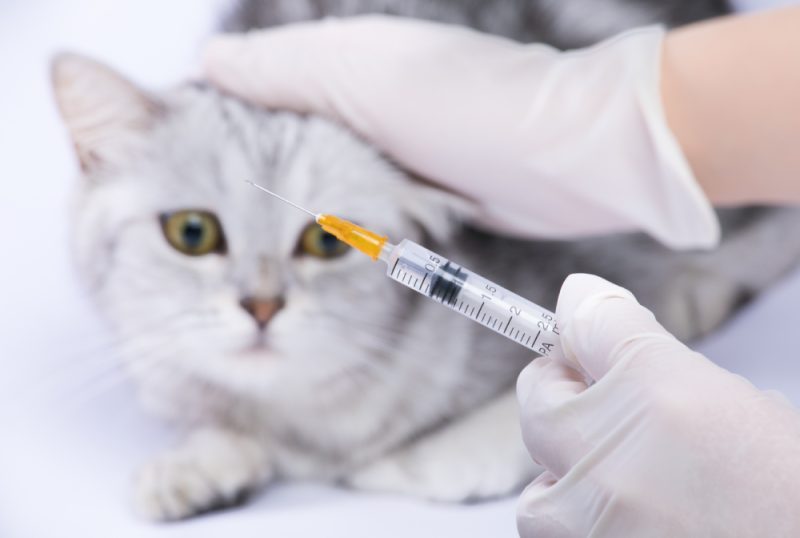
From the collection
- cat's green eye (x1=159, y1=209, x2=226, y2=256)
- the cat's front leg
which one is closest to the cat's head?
cat's green eye (x1=159, y1=209, x2=226, y2=256)

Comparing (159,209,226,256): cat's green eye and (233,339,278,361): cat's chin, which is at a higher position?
(159,209,226,256): cat's green eye

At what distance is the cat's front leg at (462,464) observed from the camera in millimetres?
1084

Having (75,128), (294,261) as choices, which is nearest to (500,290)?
(294,261)

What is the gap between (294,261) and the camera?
1.06 meters

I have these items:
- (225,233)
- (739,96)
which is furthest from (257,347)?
(739,96)

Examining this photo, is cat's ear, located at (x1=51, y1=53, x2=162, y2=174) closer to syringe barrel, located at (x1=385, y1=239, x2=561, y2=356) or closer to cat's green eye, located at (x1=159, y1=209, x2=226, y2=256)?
cat's green eye, located at (x1=159, y1=209, x2=226, y2=256)

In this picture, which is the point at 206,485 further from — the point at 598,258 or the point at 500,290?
the point at 598,258

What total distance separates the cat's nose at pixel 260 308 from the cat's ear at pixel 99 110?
11.1 inches

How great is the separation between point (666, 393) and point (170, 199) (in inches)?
26.2

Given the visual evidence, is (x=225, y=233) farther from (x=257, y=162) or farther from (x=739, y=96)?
(x=739, y=96)

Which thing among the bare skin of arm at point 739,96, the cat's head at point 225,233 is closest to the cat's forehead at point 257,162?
the cat's head at point 225,233

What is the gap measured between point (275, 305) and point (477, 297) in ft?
0.94

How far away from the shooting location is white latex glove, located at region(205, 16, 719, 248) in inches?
42.6

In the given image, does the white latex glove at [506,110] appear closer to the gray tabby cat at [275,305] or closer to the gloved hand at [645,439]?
the gray tabby cat at [275,305]
